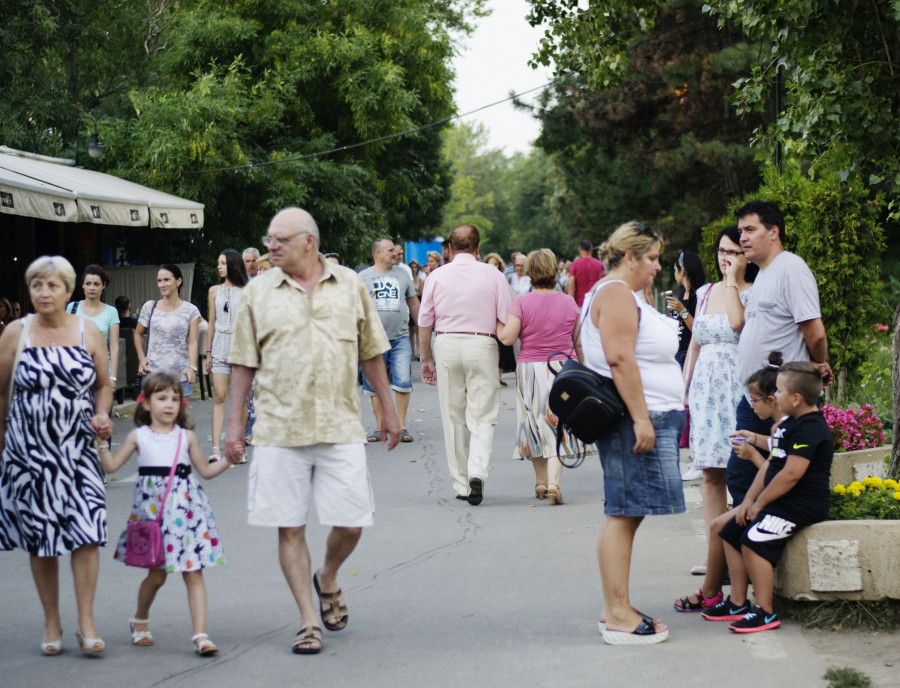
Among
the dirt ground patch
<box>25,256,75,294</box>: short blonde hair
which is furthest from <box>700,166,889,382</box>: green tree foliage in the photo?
<box>25,256,75,294</box>: short blonde hair

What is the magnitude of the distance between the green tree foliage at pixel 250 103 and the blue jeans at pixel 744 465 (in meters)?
16.9

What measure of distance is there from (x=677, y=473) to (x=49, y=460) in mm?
2820

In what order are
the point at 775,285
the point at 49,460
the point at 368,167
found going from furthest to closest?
the point at 368,167 → the point at 775,285 → the point at 49,460

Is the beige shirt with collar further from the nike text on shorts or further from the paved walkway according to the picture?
the nike text on shorts

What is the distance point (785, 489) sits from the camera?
5.09m

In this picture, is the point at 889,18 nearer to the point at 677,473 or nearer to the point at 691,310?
the point at 691,310

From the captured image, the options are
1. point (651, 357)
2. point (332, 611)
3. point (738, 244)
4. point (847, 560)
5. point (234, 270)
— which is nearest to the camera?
point (651, 357)

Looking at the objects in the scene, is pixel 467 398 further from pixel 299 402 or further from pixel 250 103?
pixel 250 103

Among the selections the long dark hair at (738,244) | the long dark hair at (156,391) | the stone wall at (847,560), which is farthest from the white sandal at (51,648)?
the long dark hair at (738,244)

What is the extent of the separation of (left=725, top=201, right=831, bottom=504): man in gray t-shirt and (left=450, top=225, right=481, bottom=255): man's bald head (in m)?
3.41

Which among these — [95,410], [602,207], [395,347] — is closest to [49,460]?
[95,410]

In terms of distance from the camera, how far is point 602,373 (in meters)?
5.04

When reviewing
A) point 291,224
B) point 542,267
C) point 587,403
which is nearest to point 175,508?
point 291,224

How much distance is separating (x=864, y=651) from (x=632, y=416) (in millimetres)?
1417
